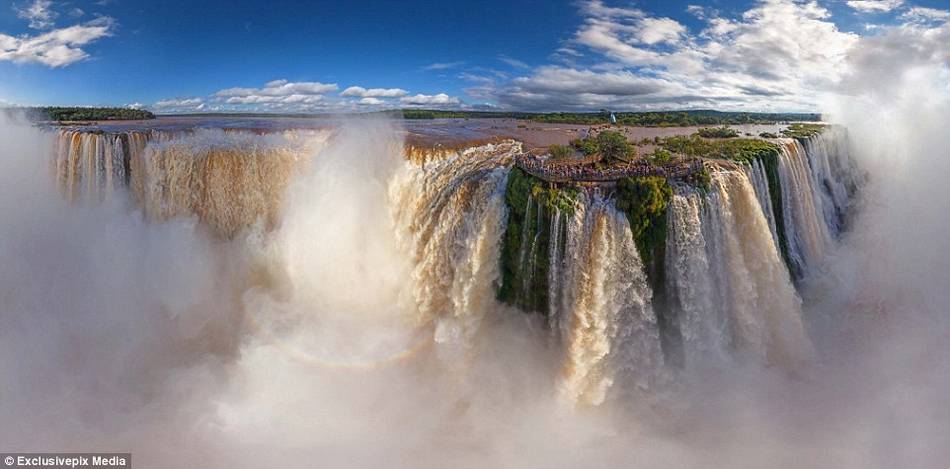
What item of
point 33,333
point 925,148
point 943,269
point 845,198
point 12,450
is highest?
point 925,148

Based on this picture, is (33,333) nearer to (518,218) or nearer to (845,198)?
(518,218)

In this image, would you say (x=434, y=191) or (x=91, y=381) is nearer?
(x=91, y=381)

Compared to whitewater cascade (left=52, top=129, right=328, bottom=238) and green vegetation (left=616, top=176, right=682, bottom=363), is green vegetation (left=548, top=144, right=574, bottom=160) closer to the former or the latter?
green vegetation (left=616, top=176, right=682, bottom=363)

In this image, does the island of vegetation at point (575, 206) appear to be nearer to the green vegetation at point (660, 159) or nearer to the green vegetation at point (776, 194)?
the green vegetation at point (660, 159)

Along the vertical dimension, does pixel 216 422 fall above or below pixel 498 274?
below

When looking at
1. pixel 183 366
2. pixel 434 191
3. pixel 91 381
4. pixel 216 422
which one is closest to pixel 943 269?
pixel 434 191

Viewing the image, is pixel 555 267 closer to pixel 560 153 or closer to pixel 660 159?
pixel 660 159

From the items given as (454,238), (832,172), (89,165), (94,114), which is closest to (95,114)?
(94,114)
